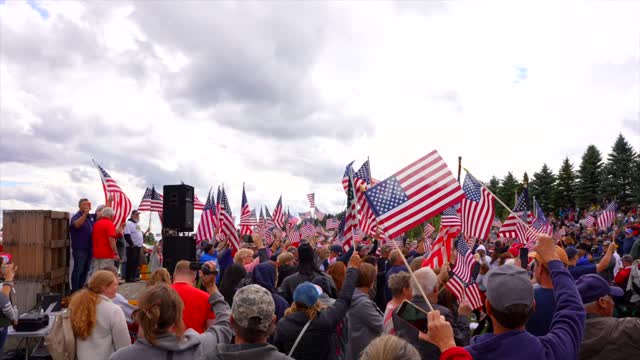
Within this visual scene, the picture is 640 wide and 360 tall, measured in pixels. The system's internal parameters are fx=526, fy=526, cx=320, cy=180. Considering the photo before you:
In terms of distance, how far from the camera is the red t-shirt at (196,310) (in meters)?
5.55

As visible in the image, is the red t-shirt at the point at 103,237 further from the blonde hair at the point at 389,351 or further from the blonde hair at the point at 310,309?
the blonde hair at the point at 389,351

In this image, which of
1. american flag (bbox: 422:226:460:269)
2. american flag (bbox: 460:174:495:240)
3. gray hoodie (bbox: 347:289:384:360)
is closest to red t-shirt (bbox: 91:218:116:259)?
american flag (bbox: 422:226:460:269)

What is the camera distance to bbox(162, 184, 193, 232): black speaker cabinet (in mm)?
11391

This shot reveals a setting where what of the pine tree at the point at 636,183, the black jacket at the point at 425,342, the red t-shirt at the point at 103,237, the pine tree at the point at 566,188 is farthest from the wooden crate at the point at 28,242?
the pine tree at the point at 566,188

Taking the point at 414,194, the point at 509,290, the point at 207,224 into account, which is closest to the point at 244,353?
the point at 509,290

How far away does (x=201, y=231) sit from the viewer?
1528 centimetres

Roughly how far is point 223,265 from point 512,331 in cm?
1046

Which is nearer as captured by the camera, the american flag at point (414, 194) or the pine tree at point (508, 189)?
the american flag at point (414, 194)

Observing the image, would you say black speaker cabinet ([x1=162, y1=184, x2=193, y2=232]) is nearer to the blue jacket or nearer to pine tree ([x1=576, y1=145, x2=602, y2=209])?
the blue jacket

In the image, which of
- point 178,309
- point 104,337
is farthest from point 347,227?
point 178,309

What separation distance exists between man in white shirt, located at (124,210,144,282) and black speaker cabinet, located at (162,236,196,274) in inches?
257

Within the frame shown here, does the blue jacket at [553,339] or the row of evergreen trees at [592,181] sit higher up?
the row of evergreen trees at [592,181]

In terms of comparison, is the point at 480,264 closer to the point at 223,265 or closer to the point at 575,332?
the point at 223,265

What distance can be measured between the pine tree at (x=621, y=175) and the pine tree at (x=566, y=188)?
816 centimetres
